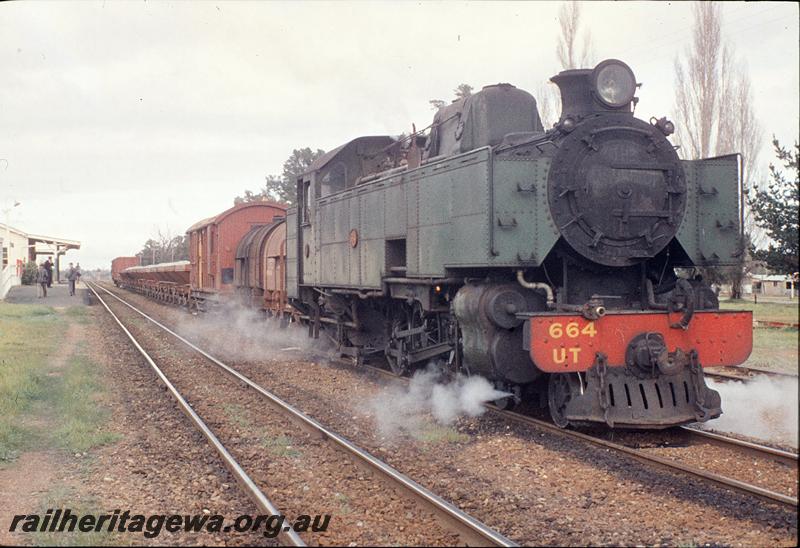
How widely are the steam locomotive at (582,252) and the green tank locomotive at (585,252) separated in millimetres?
14

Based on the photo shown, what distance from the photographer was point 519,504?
195 inches

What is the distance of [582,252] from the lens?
671 centimetres

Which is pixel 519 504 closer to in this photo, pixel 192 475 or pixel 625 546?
pixel 625 546

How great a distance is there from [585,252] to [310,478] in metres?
3.26

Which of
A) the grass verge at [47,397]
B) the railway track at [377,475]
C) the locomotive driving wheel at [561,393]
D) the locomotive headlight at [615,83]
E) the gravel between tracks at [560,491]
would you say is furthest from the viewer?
the grass verge at [47,397]

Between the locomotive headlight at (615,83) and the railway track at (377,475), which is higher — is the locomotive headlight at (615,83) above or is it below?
above

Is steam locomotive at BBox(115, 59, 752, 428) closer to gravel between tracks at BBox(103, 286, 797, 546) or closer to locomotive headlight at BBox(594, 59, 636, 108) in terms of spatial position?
locomotive headlight at BBox(594, 59, 636, 108)

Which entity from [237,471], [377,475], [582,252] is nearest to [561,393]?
[582,252]

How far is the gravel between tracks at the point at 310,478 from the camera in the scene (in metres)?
4.45

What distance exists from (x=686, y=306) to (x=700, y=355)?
516 mm

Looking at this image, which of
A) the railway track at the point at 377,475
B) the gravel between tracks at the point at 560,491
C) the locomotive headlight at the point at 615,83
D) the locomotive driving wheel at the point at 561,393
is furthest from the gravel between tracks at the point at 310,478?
the locomotive headlight at the point at 615,83

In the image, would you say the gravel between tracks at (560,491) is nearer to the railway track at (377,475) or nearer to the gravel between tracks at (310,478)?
the railway track at (377,475)

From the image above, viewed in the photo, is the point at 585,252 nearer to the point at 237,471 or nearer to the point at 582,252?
the point at 582,252

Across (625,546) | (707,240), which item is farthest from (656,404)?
(625,546)
